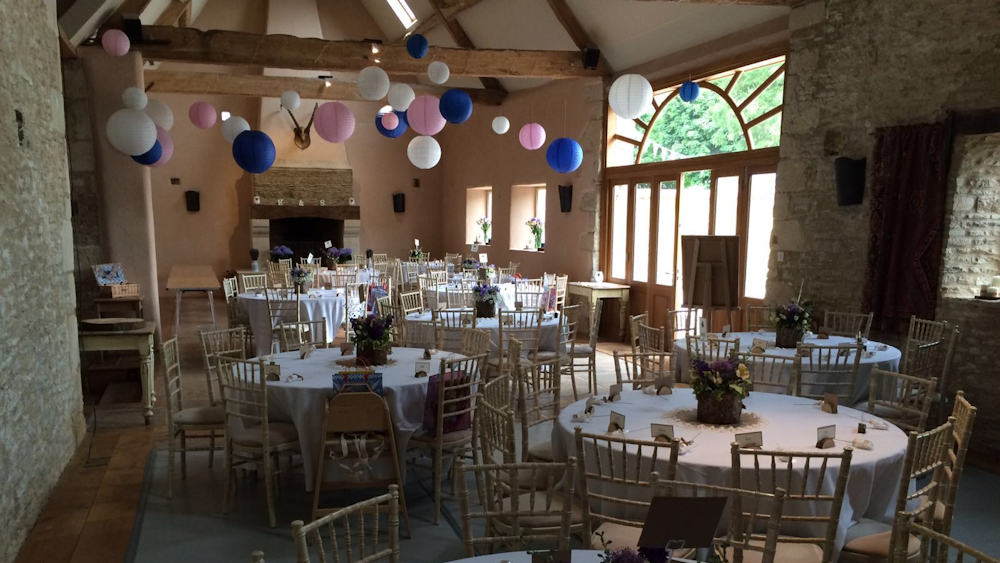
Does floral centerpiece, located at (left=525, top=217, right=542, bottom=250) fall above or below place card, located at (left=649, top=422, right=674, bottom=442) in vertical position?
above

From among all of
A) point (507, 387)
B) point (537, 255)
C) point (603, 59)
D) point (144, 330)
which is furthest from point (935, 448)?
point (537, 255)

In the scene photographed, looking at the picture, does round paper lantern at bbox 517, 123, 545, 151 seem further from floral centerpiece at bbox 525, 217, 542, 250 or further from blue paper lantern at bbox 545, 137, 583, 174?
floral centerpiece at bbox 525, 217, 542, 250

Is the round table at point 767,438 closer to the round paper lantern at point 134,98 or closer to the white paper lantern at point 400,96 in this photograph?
the white paper lantern at point 400,96

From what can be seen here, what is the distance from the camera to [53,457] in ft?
14.8

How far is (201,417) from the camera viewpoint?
14.5 ft

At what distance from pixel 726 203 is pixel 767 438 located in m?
5.54

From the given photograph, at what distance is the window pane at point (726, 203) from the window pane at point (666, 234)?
79cm

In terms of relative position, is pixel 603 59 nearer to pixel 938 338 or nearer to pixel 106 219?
pixel 938 338

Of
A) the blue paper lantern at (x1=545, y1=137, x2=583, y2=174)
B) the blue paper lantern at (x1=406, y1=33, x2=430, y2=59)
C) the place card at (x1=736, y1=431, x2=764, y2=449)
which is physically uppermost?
the blue paper lantern at (x1=406, y1=33, x2=430, y2=59)

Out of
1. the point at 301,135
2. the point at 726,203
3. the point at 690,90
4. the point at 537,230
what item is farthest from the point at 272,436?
the point at 301,135

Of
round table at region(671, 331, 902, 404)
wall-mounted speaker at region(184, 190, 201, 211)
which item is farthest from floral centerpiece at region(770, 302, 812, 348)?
wall-mounted speaker at region(184, 190, 201, 211)

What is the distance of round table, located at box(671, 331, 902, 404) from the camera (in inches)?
194

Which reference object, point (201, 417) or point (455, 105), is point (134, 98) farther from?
point (201, 417)

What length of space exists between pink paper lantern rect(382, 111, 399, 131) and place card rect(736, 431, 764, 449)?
8366 mm
